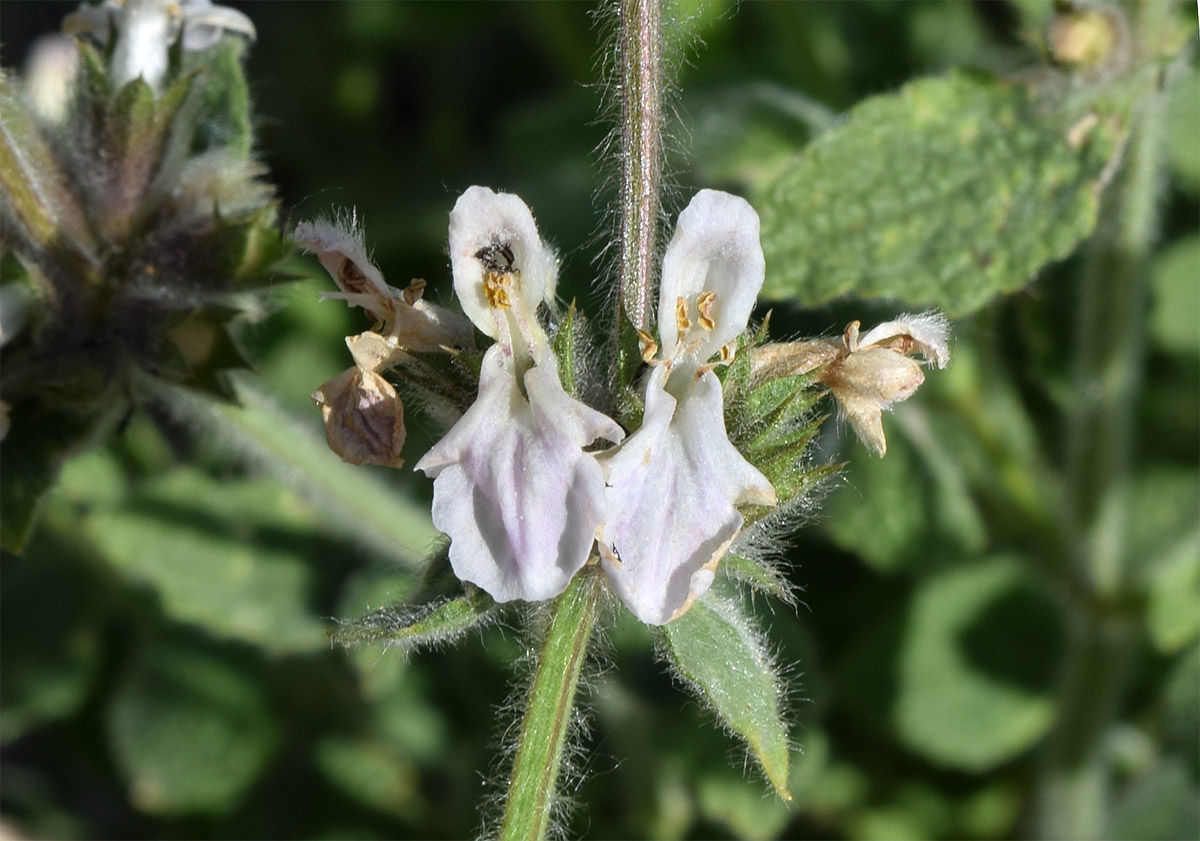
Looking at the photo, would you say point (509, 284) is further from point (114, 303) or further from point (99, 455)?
point (99, 455)

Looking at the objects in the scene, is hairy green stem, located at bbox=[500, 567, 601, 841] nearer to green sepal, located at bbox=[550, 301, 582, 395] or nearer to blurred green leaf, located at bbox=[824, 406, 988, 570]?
green sepal, located at bbox=[550, 301, 582, 395]

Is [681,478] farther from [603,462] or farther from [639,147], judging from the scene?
[639,147]

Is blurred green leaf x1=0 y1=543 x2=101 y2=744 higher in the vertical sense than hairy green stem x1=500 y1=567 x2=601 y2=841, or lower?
lower

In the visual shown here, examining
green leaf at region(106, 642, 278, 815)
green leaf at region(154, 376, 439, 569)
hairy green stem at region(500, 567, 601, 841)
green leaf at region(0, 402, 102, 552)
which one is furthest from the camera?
green leaf at region(106, 642, 278, 815)

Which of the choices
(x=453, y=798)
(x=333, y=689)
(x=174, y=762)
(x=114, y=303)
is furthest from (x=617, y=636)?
(x=114, y=303)

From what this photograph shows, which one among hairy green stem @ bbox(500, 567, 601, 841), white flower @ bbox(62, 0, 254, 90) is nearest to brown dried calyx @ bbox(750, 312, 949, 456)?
hairy green stem @ bbox(500, 567, 601, 841)

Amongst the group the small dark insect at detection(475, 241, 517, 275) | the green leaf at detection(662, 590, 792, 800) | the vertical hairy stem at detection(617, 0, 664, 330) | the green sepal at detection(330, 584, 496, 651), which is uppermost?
the vertical hairy stem at detection(617, 0, 664, 330)
